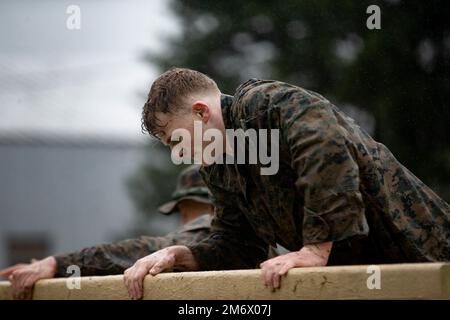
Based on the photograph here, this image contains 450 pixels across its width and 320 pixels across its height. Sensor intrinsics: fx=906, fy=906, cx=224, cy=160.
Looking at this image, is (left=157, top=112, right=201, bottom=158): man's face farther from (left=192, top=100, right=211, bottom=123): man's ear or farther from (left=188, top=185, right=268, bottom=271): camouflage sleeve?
(left=188, top=185, right=268, bottom=271): camouflage sleeve

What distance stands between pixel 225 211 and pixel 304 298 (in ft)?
2.95

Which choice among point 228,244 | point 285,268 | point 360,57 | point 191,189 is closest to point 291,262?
point 285,268

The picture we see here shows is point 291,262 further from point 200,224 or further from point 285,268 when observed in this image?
point 200,224

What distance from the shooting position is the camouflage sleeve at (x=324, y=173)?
2549mm

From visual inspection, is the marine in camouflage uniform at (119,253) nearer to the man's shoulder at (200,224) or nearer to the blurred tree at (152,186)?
the man's shoulder at (200,224)

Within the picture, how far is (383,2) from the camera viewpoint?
5148 millimetres

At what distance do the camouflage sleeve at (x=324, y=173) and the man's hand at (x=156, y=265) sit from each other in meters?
0.64

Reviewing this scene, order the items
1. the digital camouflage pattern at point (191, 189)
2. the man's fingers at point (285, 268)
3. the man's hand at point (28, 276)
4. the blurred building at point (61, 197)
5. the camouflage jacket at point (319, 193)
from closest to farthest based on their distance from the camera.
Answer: the man's fingers at point (285, 268) → the camouflage jacket at point (319, 193) → the man's hand at point (28, 276) → the digital camouflage pattern at point (191, 189) → the blurred building at point (61, 197)

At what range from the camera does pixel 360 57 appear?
17.7ft

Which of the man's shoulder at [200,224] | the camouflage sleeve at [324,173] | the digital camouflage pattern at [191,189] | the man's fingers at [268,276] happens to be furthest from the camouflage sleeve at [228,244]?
the digital camouflage pattern at [191,189]

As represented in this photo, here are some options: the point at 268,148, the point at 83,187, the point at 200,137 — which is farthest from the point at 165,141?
the point at 83,187

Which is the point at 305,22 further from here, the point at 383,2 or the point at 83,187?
the point at 83,187

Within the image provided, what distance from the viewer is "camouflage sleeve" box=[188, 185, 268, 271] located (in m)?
3.27

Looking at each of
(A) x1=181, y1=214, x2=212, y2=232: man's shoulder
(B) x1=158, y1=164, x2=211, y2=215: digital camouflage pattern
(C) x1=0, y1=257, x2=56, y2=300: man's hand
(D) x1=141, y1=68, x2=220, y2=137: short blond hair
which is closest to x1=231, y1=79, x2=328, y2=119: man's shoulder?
(D) x1=141, y1=68, x2=220, y2=137: short blond hair
